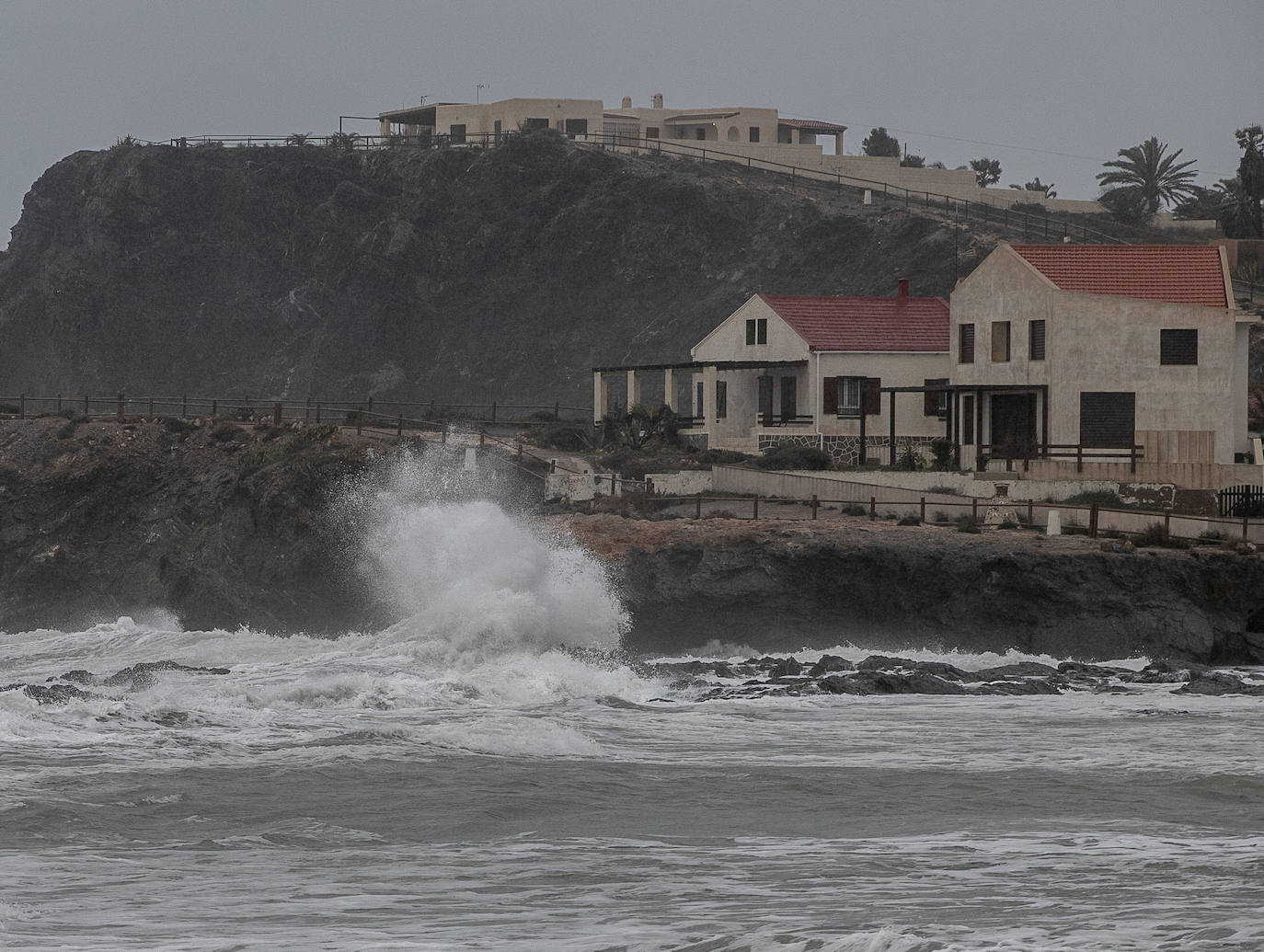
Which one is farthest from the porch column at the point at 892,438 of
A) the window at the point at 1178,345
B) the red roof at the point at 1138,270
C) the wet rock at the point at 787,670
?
the wet rock at the point at 787,670

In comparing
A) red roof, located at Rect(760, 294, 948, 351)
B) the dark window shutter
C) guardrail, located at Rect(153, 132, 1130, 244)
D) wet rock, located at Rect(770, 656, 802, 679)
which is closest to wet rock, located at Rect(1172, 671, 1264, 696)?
wet rock, located at Rect(770, 656, 802, 679)

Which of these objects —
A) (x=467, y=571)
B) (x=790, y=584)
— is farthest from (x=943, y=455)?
(x=467, y=571)

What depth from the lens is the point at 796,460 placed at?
47.6 m

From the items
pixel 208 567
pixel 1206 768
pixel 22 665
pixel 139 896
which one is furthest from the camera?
pixel 208 567

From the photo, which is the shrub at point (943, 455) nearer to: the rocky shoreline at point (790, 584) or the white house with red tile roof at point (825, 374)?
the white house with red tile roof at point (825, 374)

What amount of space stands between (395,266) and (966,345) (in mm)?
54847

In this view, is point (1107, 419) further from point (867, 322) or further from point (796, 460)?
point (867, 322)

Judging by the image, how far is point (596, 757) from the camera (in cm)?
2291

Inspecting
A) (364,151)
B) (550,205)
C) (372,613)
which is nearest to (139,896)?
(372,613)

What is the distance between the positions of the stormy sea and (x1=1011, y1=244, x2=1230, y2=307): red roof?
15997 millimetres

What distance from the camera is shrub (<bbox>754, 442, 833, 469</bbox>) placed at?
47.1 m

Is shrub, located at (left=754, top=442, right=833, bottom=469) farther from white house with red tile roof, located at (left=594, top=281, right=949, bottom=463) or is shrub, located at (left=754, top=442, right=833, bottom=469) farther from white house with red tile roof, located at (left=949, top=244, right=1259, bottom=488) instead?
white house with red tile roof, located at (left=949, top=244, right=1259, bottom=488)

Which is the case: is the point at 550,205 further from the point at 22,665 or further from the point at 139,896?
the point at 139,896

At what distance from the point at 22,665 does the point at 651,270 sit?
57.5 metres
